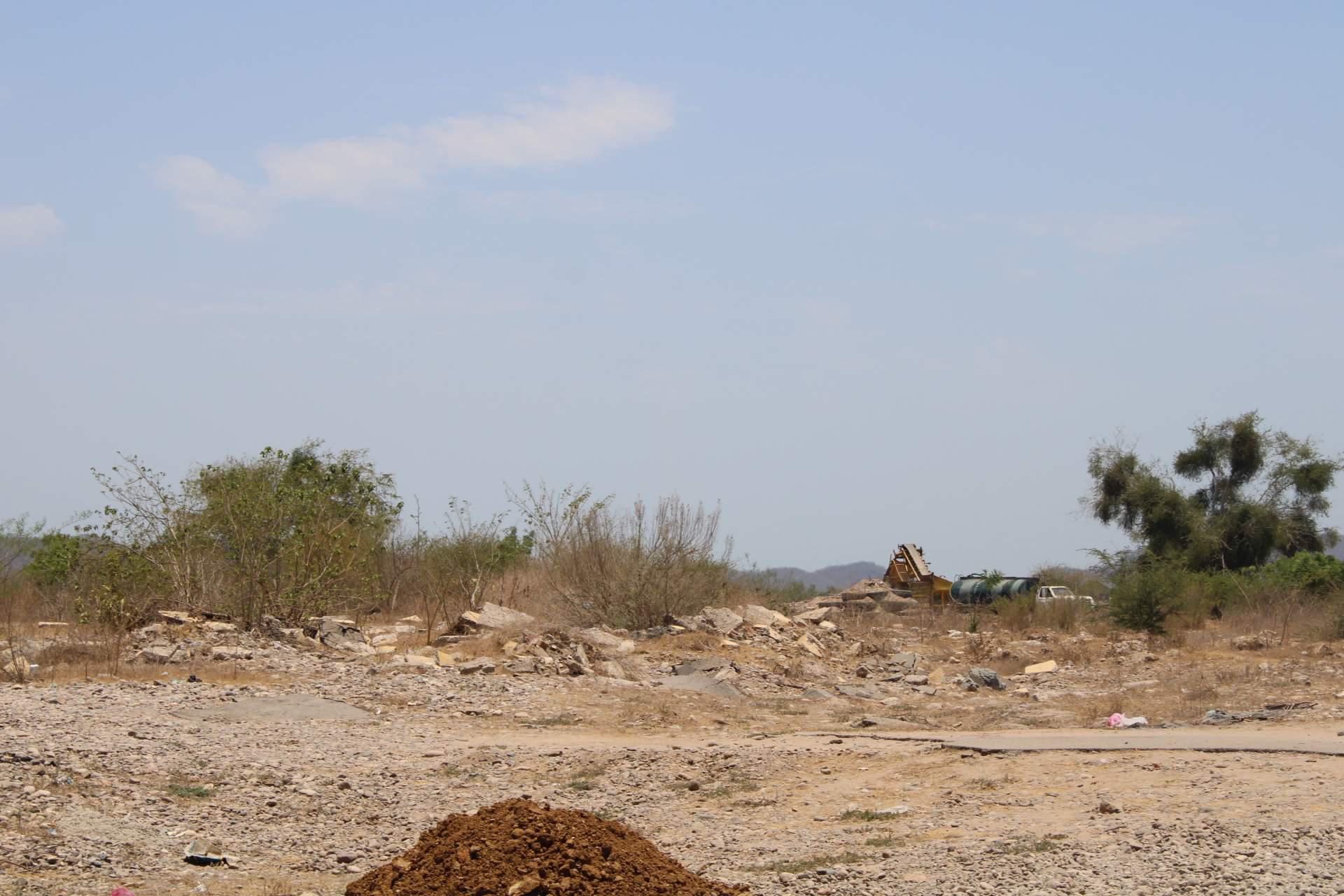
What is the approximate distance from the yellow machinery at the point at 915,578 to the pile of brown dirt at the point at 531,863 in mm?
32173

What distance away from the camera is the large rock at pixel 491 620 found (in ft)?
64.7

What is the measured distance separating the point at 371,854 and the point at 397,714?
17.3ft

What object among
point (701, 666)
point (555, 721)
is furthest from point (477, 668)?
point (701, 666)

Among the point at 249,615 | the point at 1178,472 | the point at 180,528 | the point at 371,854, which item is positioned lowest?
the point at 371,854

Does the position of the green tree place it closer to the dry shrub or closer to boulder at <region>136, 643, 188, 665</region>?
boulder at <region>136, 643, 188, 665</region>

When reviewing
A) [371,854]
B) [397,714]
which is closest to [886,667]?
[397,714]

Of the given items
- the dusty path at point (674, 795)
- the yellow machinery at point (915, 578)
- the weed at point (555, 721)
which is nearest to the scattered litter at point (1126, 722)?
the dusty path at point (674, 795)

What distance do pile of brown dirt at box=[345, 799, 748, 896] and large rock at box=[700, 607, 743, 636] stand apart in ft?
46.4

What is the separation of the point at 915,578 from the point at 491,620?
943 inches

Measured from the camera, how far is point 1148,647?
2141 centimetres

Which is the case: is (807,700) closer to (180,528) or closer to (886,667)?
(886,667)

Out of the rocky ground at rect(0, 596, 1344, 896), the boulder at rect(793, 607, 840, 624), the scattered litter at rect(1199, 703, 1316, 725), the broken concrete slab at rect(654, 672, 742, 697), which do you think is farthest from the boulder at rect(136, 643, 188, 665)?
the boulder at rect(793, 607, 840, 624)

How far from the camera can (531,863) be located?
20.3ft

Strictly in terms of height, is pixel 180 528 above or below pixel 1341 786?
above
